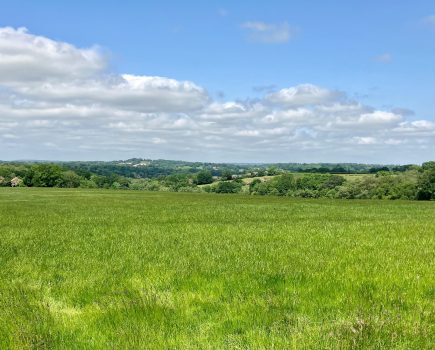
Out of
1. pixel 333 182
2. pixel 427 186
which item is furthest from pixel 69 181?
pixel 427 186

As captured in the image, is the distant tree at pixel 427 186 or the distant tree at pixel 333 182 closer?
the distant tree at pixel 427 186

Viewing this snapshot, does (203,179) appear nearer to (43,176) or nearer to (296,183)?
(296,183)

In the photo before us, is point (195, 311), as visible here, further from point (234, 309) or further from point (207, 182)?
point (207, 182)

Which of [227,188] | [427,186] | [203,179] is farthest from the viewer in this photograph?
[203,179]

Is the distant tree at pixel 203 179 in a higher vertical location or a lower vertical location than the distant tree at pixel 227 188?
higher

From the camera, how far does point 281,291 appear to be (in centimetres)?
989

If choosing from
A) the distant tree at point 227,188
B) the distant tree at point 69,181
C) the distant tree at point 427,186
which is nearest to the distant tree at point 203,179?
the distant tree at point 227,188

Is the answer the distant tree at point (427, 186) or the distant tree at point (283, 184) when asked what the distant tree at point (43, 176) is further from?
the distant tree at point (427, 186)

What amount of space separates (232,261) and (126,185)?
164708 millimetres

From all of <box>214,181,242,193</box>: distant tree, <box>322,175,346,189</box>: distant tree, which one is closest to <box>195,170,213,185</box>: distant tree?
<box>214,181,242,193</box>: distant tree

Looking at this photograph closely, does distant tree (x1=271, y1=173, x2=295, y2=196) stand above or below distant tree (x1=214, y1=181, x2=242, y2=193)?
above

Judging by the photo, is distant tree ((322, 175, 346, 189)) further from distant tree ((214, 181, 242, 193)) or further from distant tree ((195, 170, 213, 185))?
distant tree ((195, 170, 213, 185))

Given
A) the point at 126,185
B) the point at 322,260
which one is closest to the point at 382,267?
the point at 322,260

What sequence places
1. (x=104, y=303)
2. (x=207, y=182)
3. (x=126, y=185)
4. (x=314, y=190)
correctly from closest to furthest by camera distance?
1. (x=104, y=303)
2. (x=314, y=190)
3. (x=126, y=185)
4. (x=207, y=182)
